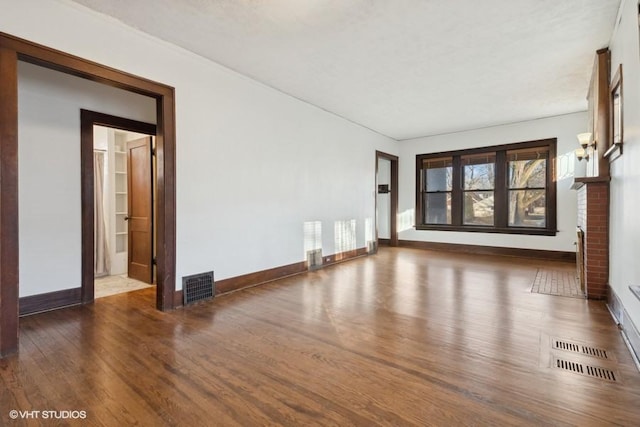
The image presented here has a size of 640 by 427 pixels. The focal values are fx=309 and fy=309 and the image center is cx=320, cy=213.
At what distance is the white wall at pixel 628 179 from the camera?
2.27m

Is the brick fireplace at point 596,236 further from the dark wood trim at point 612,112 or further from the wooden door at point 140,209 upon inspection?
the wooden door at point 140,209

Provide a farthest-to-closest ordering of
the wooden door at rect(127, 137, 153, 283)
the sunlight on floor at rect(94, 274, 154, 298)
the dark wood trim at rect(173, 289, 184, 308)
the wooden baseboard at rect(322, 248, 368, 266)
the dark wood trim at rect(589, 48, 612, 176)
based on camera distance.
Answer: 1. the wooden baseboard at rect(322, 248, 368, 266)
2. the wooden door at rect(127, 137, 153, 283)
3. the sunlight on floor at rect(94, 274, 154, 298)
4. the dark wood trim at rect(589, 48, 612, 176)
5. the dark wood trim at rect(173, 289, 184, 308)

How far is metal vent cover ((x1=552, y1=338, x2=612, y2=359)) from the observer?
2260 millimetres

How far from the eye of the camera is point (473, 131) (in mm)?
7309

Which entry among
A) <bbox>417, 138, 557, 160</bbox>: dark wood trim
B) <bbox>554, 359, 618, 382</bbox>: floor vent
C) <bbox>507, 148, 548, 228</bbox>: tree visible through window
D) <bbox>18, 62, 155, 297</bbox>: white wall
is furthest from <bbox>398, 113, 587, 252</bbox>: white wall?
<bbox>18, 62, 155, 297</bbox>: white wall

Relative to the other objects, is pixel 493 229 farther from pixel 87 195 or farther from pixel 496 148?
pixel 87 195

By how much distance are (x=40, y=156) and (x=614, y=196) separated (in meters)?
6.04

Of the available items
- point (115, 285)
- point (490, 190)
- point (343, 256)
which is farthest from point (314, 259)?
point (490, 190)

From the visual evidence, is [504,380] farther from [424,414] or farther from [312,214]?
[312,214]

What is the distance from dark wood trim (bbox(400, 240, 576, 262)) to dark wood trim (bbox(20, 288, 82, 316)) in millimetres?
6930

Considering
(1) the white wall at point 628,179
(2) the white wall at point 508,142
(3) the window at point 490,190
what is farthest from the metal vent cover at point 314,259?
(1) the white wall at point 628,179

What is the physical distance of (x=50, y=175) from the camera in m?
3.40

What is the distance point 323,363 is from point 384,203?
6869mm

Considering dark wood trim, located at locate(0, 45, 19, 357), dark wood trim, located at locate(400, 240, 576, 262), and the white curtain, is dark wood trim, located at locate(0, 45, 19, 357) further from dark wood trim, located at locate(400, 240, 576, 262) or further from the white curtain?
dark wood trim, located at locate(400, 240, 576, 262)
